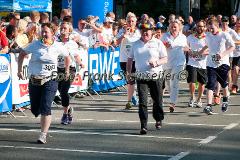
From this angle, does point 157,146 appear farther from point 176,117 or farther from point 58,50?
point 176,117

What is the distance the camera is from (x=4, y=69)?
13367mm

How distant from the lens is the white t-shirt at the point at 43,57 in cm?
1080

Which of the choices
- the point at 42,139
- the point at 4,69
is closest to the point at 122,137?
the point at 42,139

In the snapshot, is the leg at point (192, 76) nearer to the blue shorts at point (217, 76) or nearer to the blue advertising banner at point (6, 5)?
the blue shorts at point (217, 76)

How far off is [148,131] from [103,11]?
8992mm

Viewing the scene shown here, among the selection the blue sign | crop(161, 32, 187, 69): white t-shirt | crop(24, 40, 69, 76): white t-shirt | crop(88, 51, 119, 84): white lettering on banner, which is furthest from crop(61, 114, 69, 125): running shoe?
the blue sign

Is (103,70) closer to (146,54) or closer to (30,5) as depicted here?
(146,54)

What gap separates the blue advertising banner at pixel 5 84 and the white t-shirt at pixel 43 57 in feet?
8.33

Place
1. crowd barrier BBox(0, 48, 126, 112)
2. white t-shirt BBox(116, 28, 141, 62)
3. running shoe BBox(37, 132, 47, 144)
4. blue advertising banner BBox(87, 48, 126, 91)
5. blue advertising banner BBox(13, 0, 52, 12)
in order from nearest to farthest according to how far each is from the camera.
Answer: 1. running shoe BBox(37, 132, 47, 144)
2. crowd barrier BBox(0, 48, 126, 112)
3. white t-shirt BBox(116, 28, 141, 62)
4. blue advertising banner BBox(87, 48, 126, 91)
5. blue advertising banner BBox(13, 0, 52, 12)

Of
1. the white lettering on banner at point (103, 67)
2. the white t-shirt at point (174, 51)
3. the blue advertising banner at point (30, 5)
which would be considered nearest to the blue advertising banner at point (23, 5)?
the blue advertising banner at point (30, 5)

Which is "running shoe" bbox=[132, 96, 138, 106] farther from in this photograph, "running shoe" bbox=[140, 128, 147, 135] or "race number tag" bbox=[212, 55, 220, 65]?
"running shoe" bbox=[140, 128, 147, 135]

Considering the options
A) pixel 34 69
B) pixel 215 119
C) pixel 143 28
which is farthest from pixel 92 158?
pixel 215 119

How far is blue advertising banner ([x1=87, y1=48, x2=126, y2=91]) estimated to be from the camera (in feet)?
57.9

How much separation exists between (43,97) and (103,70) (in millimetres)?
7679
